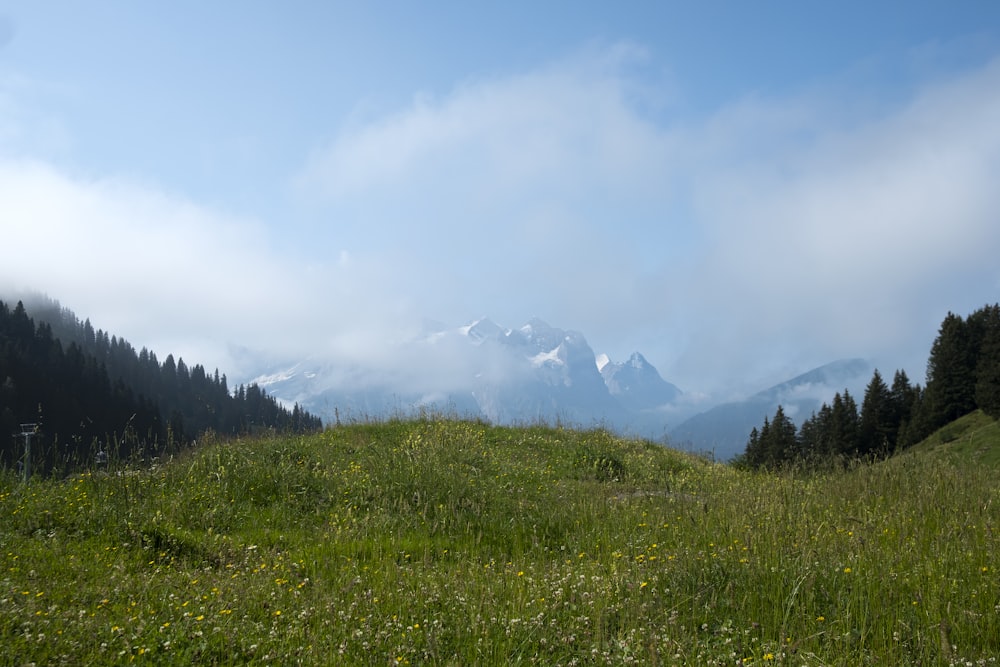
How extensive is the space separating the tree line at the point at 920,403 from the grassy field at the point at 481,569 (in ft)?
222

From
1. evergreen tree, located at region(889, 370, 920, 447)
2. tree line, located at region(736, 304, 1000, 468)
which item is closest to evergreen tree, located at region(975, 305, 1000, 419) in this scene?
tree line, located at region(736, 304, 1000, 468)

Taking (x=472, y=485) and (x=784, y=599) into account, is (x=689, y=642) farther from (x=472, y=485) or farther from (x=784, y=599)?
(x=472, y=485)

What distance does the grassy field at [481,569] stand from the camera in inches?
172

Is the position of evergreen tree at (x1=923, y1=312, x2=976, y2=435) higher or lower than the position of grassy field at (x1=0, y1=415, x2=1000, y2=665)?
higher

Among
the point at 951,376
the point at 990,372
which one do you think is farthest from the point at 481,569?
the point at 951,376

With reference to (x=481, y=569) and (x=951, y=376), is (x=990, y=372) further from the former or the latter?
(x=481, y=569)

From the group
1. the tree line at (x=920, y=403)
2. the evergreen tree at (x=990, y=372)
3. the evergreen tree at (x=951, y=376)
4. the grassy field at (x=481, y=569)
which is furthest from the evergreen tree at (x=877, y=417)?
the grassy field at (x=481, y=569)

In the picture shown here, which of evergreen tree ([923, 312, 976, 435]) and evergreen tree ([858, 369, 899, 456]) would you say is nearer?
evergreen tree ([923, 312, 976, 435])

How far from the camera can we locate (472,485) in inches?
403

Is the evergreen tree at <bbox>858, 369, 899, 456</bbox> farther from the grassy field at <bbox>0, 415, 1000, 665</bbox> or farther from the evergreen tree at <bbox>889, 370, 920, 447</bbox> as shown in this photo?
the grassy field at <bbox>0, 415, 1000, 665</bbox>

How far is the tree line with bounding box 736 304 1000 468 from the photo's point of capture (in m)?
72.4

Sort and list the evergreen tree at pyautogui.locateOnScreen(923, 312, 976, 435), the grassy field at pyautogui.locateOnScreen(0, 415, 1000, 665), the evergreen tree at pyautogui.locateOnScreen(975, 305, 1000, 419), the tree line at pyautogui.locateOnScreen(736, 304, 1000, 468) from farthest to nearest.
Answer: the evergreen tree at pyautogui.locateOnScreen(923, 312, 976, 435) < the tree line at pyautogui.locateOnScreen(736, 304, 1000, 468) < the evergreen tree at pyautogui.locateOnScreen(975, 305, 1000, 419) < the grassy field at pyautogui.locateOnScreen(0, 415, 1000, 665)

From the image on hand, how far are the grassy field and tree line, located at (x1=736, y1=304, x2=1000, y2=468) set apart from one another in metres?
67.6

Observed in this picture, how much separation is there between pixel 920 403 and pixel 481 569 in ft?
309
